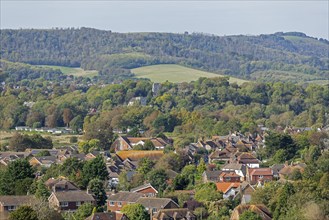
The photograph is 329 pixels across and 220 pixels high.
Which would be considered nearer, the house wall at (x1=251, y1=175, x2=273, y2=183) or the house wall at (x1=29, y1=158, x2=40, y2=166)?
the house wall at (x1=251, y1=175, x2=273, y2=183)

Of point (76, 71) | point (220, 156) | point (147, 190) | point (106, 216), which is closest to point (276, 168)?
point (220, 156)

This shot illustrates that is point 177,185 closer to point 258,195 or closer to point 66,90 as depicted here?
point 258,195

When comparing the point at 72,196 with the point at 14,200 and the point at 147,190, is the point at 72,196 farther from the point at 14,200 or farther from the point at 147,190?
the point at 147,190

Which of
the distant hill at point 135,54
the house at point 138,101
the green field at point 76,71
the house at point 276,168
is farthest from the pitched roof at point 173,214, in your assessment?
the green field at point 76,71

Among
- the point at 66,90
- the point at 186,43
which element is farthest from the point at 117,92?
the point at 186,43

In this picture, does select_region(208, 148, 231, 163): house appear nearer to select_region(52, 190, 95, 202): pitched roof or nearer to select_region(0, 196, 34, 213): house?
select_region(52, 190, 95, 202): pitched roof

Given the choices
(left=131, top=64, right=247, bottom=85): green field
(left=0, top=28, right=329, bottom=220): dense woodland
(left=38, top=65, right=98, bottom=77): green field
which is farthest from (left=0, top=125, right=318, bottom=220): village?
(left=38, top=65, right=98, bottom=77): green field

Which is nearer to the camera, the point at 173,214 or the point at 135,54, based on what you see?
the point at 173,214

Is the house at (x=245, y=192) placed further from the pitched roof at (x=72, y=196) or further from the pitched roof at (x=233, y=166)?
the pitched roof at (x=233, y=166)
